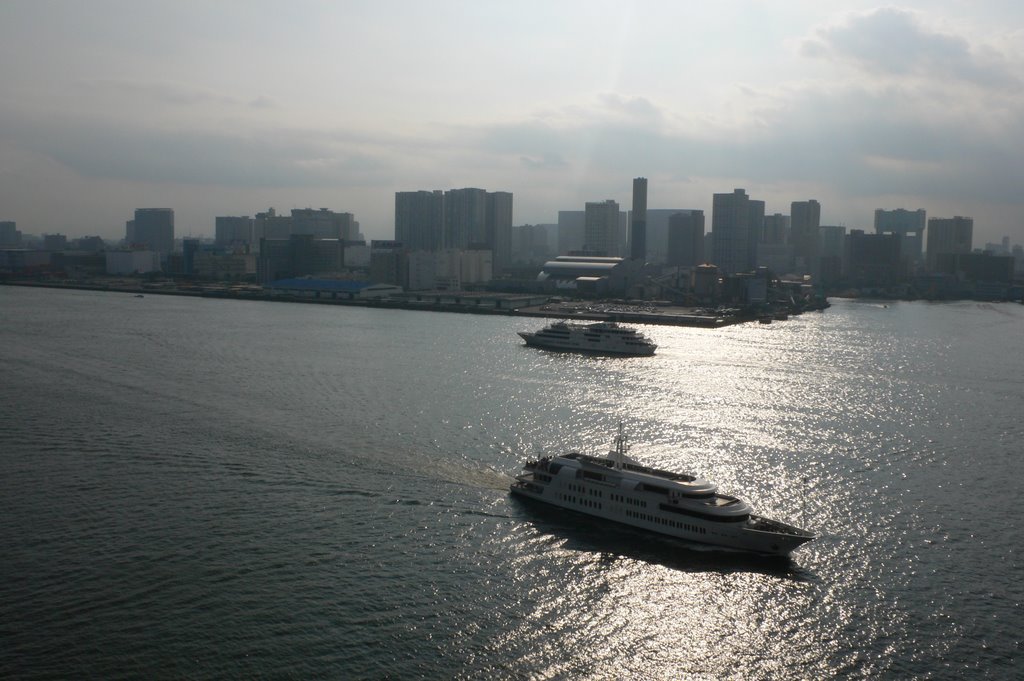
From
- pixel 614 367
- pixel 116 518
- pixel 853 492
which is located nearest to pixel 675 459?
pixel 853 492

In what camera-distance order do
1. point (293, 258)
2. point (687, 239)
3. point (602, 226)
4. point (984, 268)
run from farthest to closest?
point (602, 226)
point (687, 239)
point (984, 268)
point (293, 258)

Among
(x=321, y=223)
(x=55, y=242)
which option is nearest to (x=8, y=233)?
(x=55, y=242)

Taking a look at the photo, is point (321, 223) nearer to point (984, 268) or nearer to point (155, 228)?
point (155, 228)

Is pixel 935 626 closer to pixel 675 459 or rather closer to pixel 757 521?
pixel 757 521

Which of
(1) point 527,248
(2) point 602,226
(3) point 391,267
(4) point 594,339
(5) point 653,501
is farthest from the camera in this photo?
(1) point 527,248

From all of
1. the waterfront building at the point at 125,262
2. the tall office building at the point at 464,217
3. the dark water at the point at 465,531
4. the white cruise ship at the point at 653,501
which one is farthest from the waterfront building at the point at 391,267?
the white cruise ship at the point at 653,501

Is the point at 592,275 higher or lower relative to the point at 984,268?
lower
